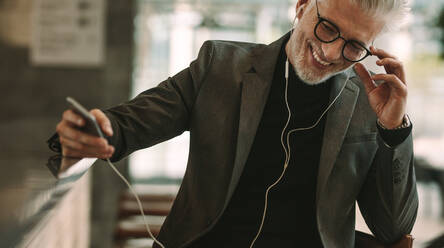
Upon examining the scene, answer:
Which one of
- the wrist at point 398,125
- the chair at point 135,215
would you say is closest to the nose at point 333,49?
the wrist at point 398,125

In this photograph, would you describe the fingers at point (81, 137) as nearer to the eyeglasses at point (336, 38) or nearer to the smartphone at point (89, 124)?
the smartphone at point (89, 124)

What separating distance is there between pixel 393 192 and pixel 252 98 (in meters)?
0.50

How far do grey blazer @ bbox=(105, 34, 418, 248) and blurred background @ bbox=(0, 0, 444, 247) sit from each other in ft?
7.61

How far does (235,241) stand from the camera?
1514mm

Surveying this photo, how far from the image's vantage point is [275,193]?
5.07 ft

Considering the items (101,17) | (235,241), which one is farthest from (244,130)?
(101,17)

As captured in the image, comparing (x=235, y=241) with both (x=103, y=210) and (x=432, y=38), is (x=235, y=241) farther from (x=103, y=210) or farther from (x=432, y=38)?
(x=432, y=38)

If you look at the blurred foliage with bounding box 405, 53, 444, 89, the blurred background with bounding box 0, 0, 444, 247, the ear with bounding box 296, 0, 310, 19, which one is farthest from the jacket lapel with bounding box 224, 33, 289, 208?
the blurred foliage with bounding box 405, 53, 444, 89

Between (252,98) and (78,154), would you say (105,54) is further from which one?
(78,154)

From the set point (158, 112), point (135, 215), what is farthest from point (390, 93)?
point (135, 215)

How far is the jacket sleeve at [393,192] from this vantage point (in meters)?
1.47

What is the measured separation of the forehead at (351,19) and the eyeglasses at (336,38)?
0.6 inches

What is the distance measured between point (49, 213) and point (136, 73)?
8.38 feet

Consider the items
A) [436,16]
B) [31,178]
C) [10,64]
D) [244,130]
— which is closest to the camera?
[244,130]
